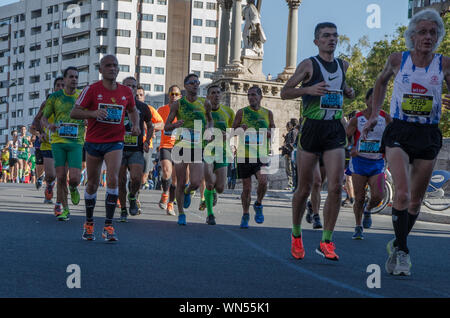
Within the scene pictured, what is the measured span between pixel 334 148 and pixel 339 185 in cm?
35

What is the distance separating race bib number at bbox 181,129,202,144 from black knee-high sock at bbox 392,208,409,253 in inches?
212

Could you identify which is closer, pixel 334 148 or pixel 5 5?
pixel 334 148

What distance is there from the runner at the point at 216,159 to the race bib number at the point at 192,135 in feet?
1.14

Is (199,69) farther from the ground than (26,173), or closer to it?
farther from the ground

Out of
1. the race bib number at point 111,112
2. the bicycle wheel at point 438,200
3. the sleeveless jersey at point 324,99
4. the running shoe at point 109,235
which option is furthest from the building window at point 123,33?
the sleeveless jersey at point 324,99

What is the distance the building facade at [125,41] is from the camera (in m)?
118

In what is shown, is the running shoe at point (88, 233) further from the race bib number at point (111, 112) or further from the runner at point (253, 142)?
the runner at point (253, 142)

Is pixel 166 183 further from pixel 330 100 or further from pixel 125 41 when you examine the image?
pixel 125 41

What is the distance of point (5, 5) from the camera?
132750 mm

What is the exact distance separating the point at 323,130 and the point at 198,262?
1687mm

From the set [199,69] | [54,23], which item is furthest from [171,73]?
[54,23]

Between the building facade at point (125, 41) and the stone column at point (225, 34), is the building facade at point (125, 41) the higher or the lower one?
the higher one

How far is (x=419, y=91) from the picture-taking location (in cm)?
731
